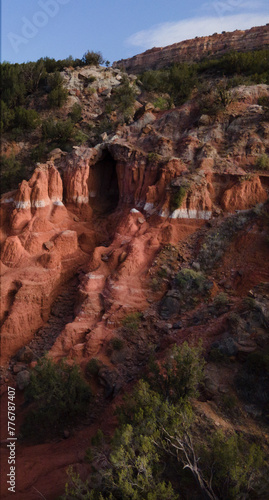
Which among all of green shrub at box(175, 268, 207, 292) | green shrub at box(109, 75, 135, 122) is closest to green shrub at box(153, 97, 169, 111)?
green shrub at box(109, 75, 135, 122)

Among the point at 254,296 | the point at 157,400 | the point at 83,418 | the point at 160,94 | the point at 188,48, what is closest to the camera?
the point at 157,400

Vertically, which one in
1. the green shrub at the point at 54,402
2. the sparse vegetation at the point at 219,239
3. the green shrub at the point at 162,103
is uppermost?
the green shrub at the point at 162,103

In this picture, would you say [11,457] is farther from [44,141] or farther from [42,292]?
[44,141]

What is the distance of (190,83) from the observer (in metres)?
26.2

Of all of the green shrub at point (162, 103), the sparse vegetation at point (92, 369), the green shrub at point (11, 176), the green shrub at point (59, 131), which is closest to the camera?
the sparse vegetation at point (92, 369)

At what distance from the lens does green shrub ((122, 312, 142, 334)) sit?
423 inches

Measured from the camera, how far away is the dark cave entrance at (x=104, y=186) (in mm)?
16938

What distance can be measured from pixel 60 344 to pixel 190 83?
2388cm

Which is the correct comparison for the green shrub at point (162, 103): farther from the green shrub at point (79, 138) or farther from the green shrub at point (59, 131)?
the green shrub at point (59, 131)

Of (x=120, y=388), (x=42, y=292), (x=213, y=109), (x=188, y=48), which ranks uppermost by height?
(x=188, y=48)

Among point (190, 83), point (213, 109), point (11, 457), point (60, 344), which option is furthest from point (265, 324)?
point (190, 83)

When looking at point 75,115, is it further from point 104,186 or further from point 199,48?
point 199,48

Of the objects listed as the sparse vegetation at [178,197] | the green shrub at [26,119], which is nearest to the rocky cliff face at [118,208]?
the sparse vegetation at [178,197]

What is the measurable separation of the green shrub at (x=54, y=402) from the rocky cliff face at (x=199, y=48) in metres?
45.4
